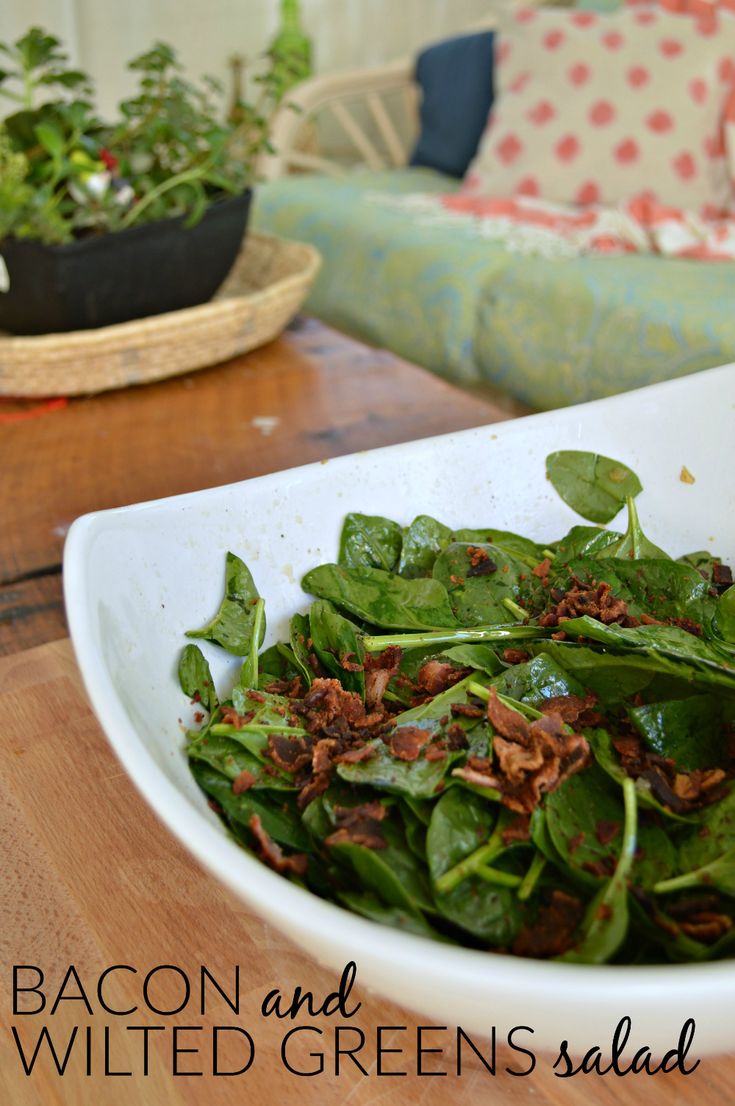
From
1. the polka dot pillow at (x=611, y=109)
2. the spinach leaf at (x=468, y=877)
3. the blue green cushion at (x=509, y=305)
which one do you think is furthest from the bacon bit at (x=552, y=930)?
the polka dot pillow at (x=611, y=109)

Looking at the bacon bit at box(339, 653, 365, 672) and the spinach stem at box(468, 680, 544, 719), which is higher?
the spinach stem at box(468, 680, 544, 719)

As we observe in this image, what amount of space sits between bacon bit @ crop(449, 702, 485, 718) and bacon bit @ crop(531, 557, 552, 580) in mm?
166

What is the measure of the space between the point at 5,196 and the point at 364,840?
1.01m

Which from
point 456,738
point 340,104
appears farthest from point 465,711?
point 340,104

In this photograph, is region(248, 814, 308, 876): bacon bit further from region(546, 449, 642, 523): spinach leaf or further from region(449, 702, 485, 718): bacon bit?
region(546, 449, 642, 523): spinach leaf

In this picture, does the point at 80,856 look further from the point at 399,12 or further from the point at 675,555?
the point at 399,12

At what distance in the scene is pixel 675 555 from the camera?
736 millimetres

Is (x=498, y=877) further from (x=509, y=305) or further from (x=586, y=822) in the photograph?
(x=509, y=305)

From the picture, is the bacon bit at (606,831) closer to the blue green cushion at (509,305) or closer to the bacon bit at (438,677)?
the bacon bit at (438,677)

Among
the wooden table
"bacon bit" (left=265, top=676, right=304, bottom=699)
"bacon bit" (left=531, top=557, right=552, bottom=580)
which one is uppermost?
"bacon bit" (left=531, top=557, right=552, bottom=580)

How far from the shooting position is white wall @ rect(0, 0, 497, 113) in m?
4.32

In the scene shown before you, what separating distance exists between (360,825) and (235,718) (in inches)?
3.7

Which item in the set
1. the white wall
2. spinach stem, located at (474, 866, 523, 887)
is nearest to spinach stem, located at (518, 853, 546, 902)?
spinach stem, located at (474, 866, 523, 887)

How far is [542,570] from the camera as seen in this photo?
0.65 m
